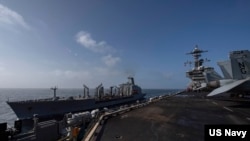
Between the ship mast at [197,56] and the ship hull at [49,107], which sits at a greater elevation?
the ship mast at [197,56]

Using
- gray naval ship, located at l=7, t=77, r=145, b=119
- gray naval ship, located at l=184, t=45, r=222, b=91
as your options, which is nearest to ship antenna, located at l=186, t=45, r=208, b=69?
gray naval ship, located at l=184, t=45, r=222, b=91

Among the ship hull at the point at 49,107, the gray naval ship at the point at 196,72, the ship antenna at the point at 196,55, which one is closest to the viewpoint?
the ship hull at the point at 49,107

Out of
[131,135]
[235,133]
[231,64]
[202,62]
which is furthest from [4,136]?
[202,62]

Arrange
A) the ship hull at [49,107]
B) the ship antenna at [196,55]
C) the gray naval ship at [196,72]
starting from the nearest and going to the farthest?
the ship hull at [49,107]
the gray naval ship at [196,72]
the ship antenna at [196,55]

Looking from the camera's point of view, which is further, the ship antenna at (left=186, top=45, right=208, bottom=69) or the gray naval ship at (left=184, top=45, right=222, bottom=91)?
the ship antenna at (left=186, top=45, right=208, bottom=69)

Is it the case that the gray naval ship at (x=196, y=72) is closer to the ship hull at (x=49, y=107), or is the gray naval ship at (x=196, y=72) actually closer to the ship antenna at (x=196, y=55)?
the ship antenna at (x=196, y=55)

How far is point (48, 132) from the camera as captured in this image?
13172mm

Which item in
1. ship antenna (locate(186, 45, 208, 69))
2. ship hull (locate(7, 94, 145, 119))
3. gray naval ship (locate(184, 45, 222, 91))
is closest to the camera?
ship hull (locate(7, 94, 145, 119))

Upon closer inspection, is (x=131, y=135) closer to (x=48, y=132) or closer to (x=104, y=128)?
(x=104, y=128)

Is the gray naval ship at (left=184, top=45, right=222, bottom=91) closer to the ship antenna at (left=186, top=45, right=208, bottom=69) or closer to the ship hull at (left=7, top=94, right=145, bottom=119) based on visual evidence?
the ship antenna at (left=186, top=45, right=208, bottom=69)

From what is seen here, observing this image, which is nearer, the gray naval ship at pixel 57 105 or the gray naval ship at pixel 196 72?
the gray naval ship at pixel 57 105

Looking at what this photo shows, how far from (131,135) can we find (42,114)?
41522 mm

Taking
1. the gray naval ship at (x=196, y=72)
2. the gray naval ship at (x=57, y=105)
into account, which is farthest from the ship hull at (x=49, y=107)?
the gray naval ship at (x=196, y=72)

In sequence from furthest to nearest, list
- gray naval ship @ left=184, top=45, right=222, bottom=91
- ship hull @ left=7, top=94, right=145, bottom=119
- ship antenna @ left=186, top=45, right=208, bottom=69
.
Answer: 1. ship antenna @ left=186, top=45, right=208, bottom=69
2. gray naval ship @ left=184, top=45, right=222, bottom=91
3. ship hull @ left=7, top=94, right=145, bottom=119
